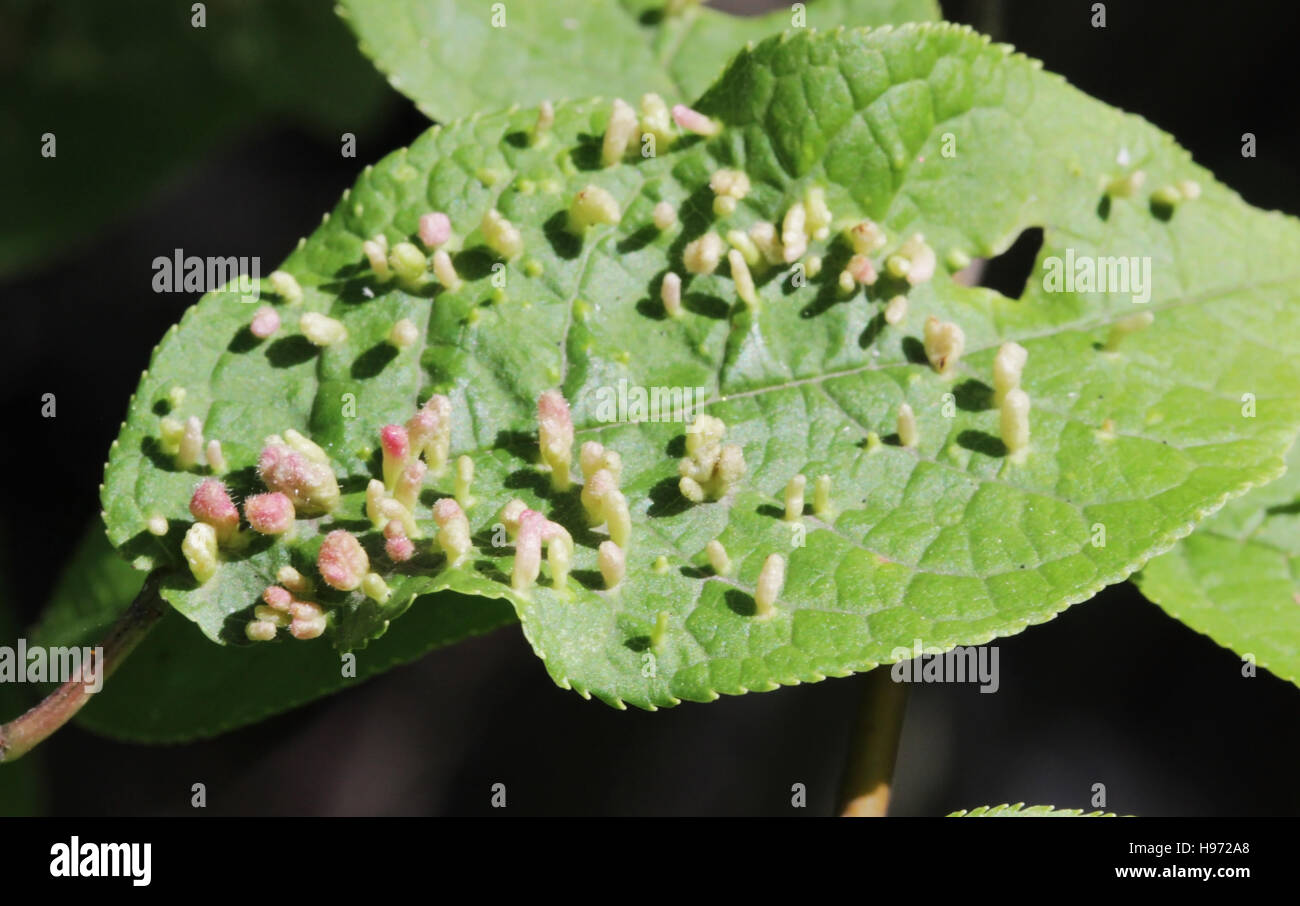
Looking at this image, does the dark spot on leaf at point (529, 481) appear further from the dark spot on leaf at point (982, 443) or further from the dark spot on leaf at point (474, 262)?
the dark spot on leaf at point (982, 443)

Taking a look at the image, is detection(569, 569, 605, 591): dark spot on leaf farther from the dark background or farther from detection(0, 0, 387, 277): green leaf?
detection(0, 0, 387, 277): green leaf

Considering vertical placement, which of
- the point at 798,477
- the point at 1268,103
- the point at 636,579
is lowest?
the point at 636,579

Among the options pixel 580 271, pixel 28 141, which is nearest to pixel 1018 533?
pixel 580 271

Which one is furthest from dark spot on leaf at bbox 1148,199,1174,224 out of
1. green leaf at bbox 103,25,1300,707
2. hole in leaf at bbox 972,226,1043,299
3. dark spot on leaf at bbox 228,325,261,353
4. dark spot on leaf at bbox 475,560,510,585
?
dark spot on leaf at bbox 228,325,261,353

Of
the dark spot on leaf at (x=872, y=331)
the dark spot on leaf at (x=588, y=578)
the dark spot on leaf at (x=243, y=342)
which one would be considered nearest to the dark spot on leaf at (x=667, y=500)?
the dark spot on leaf at (x=588, y=578)

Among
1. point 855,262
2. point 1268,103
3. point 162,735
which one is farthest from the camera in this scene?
point 1268,103

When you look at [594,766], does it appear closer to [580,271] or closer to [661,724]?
[661,724]

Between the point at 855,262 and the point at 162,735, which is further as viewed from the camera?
the point at 162,735
